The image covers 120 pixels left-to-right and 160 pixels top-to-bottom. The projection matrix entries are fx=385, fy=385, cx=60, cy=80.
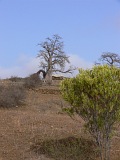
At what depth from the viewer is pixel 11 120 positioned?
12352 millimetres

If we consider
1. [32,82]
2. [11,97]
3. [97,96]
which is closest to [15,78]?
[32,82]

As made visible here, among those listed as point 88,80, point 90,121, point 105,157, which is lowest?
point 105,157

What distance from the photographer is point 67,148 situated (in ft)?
29.1

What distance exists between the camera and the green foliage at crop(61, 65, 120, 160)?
312 inches

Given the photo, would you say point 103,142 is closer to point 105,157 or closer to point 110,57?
point 105,157

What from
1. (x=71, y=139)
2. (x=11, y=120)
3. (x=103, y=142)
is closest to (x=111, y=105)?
(x=103, y=142)

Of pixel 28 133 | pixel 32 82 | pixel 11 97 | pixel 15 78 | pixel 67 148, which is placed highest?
pixel 15 78

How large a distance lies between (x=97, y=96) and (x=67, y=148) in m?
1.60

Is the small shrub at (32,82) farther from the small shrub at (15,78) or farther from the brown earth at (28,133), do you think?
the brown earth at (28,133)

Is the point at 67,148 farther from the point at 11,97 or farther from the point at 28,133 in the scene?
the point at 11,97

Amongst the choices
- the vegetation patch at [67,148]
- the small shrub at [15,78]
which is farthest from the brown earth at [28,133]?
the small shrub at [15,78]

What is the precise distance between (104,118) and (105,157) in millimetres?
945

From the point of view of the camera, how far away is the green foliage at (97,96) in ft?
26.0

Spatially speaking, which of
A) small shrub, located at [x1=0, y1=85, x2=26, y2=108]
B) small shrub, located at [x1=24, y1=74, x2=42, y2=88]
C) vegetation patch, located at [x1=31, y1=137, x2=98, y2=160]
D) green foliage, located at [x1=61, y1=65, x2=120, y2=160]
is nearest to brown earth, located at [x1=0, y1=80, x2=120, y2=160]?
vegetation patch, located at [x1=31, y1=137, x2=98, y2=160]
